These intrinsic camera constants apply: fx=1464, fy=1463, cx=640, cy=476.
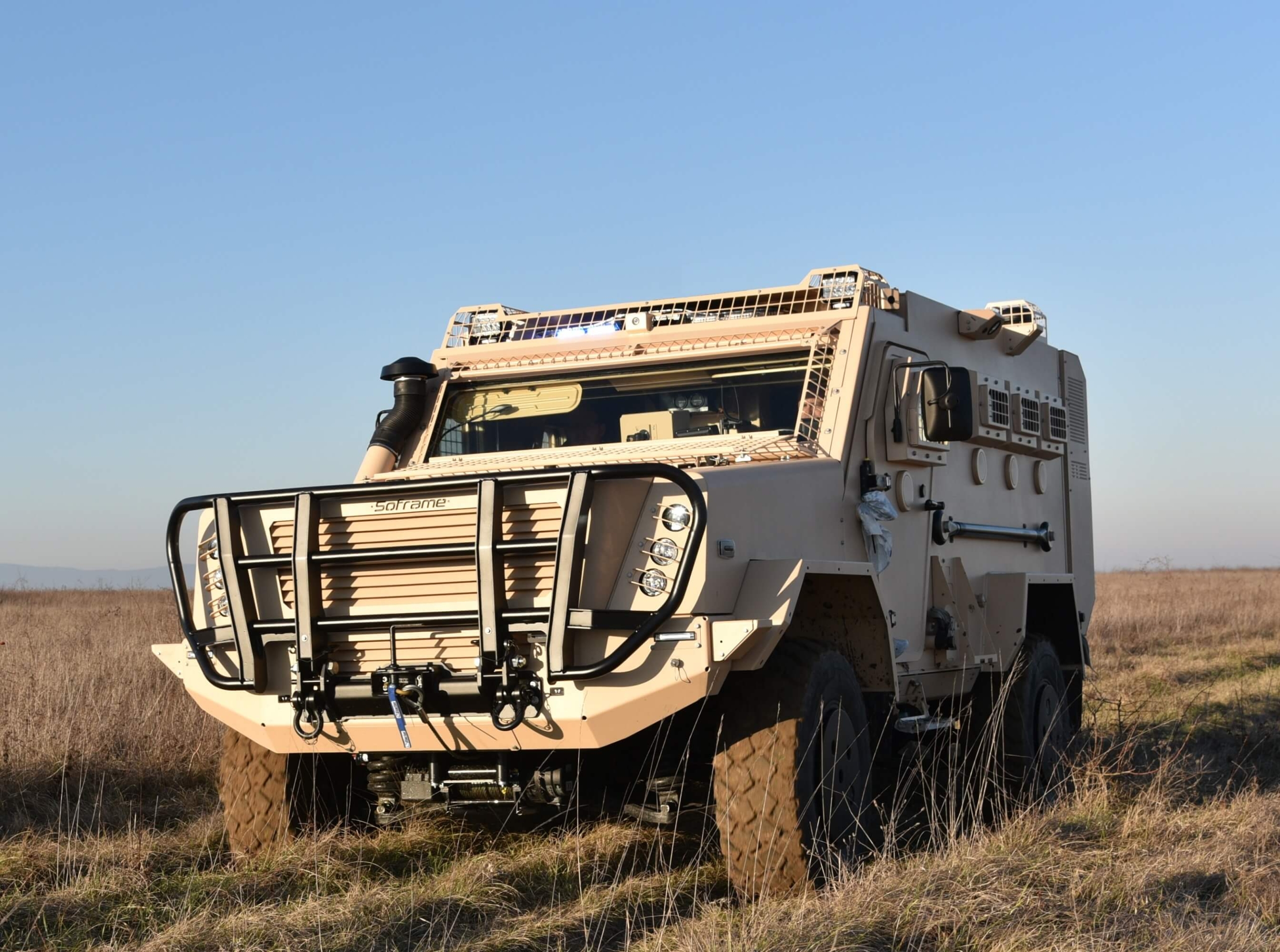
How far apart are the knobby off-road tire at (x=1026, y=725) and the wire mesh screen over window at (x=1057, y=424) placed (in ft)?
4.92

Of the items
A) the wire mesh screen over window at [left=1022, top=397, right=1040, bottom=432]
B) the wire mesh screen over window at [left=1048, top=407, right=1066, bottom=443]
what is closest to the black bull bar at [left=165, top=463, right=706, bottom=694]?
the wire mesh screen over window at [left=1022, top=397, right=1040, bottom=432]

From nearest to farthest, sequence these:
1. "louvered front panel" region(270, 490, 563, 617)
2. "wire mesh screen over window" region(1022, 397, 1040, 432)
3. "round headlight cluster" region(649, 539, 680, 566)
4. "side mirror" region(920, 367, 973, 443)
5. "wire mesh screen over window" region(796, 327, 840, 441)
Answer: "round headlight cluster" region(649, 539, 680, 566) → "louvered front panel" region(270, 490, 563, 617) → "wire mesh screen over window" region(796, 327, 840, 441) → "side mirror" region(920, 367, 973, 443) → "wire mesh screen over window" region(1022, 397, 1040, 432)

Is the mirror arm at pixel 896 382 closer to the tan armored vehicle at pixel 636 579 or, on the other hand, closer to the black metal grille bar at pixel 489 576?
the tan armored vehicle at pixel 636 579

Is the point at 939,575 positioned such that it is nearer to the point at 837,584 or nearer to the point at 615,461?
the point at 837,584

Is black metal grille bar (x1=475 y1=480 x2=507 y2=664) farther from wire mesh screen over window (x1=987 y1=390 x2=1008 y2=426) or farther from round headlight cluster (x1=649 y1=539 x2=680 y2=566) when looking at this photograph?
wire mesh screen over window (x1=987 y1=390 x2=1008 y2=426)

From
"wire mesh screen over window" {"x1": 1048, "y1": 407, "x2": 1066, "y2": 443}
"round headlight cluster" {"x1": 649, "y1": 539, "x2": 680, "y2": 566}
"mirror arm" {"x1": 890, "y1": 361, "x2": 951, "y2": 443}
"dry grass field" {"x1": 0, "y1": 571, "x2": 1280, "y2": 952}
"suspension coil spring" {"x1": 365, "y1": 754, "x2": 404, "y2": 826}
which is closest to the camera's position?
"dry grass field" {"x1": 0, "y1": 571, "x2": 1280, "y2": 952}

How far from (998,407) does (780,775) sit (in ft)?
12.7

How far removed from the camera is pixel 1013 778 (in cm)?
828

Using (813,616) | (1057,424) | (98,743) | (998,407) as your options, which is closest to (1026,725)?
(998,407)

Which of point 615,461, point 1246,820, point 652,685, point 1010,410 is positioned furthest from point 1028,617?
point 652,685

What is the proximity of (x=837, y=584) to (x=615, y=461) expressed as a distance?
1.13 metres

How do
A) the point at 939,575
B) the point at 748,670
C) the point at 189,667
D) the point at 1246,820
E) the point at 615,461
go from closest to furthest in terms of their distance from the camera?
the point at 748,670
the point at 189,667
the point at 615,461
the point at 1246,820
the point at 939,575

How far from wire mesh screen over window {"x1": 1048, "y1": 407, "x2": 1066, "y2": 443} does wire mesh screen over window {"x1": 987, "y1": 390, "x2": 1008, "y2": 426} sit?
892mm

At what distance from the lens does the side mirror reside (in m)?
7.00
